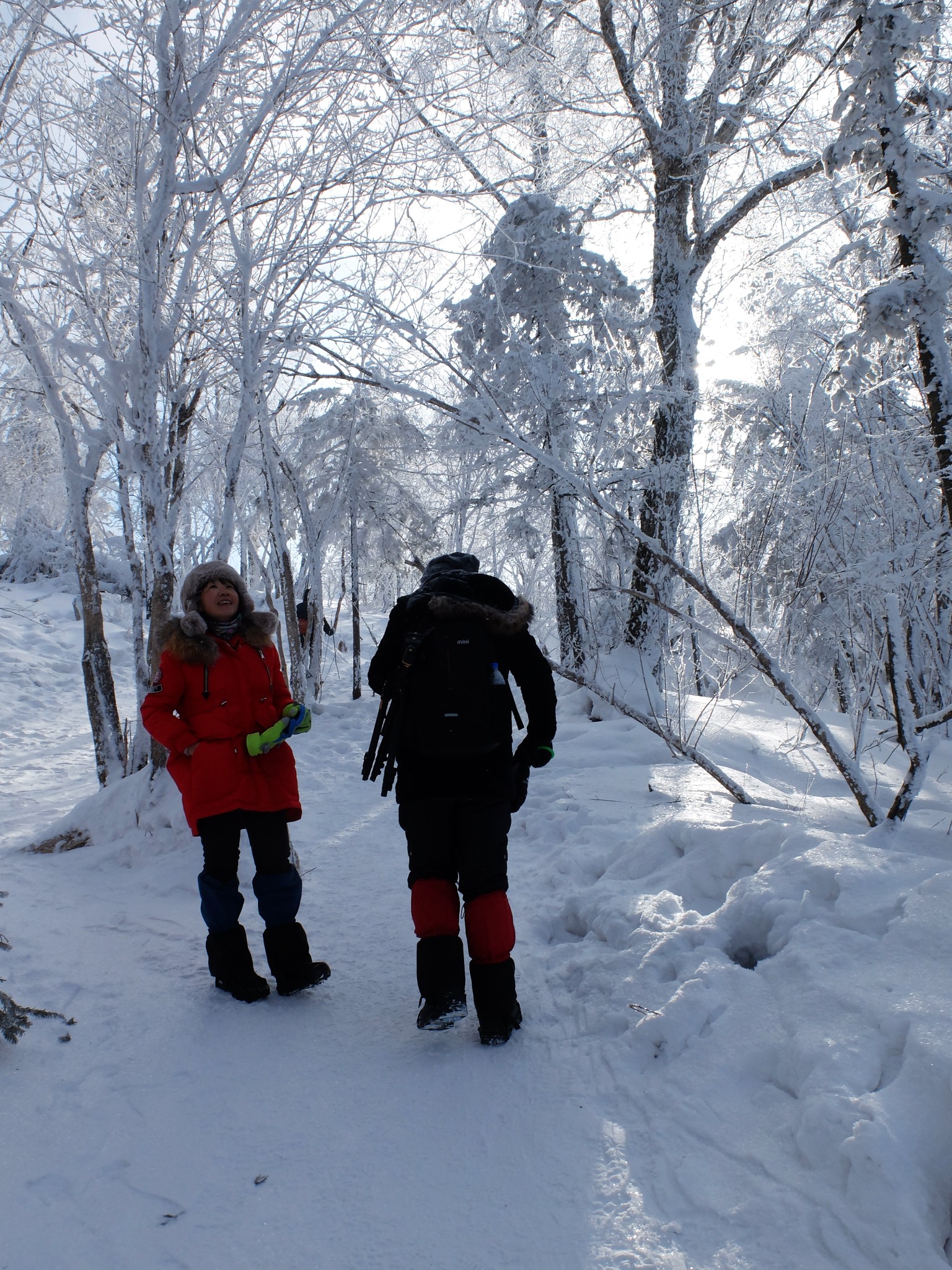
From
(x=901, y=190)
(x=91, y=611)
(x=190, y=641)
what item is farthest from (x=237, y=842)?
(x=901, y=190)

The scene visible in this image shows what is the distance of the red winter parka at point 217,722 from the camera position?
2996 mm

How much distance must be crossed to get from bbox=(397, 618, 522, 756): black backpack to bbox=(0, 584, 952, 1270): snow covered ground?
111cm

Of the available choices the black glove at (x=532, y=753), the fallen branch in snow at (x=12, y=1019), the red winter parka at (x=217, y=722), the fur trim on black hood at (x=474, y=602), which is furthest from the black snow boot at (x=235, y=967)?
the fur trim on black hood at (x=474, y=602)

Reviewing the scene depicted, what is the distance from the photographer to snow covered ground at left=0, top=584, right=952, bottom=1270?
1.72 metres

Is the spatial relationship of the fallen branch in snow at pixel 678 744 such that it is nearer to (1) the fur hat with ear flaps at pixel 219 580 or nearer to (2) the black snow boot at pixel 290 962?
(1) the fur hat with ear flaps at pixel 219 580

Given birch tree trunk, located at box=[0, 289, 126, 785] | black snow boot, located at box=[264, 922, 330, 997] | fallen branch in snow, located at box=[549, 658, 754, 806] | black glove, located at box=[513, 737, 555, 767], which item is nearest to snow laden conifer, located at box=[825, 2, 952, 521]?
fallen branch in snow, located at box=[549, 658, 754, 806]

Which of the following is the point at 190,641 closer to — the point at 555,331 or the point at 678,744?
the point at 678,744

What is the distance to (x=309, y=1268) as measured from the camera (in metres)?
1.67

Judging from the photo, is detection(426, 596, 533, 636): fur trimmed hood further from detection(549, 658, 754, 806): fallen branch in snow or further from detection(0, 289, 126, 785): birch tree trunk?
detection(0, 289, 126, 785): birch tree trunk

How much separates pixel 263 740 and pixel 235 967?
0.97 m

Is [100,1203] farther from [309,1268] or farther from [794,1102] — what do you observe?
[794,1102]

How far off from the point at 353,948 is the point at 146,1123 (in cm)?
139

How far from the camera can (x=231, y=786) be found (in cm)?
302

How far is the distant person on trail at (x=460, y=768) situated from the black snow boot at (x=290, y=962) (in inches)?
23.6
